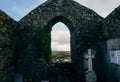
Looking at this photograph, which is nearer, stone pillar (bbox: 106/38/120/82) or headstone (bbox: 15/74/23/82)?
stone pillar (bbox: 106/38/120/82)

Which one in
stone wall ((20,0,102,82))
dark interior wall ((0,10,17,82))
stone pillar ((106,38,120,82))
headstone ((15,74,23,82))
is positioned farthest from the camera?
stone wall ((20,0,102,82))

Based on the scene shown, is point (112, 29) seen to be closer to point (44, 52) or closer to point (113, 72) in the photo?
point (113, 72)

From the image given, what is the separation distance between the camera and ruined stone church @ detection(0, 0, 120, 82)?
8930 millimetres

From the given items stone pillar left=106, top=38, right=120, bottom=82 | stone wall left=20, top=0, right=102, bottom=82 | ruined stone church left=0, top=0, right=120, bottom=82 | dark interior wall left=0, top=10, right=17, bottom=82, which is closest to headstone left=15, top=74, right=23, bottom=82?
ruined stone church left=0, top=0, right=120, bottom=82

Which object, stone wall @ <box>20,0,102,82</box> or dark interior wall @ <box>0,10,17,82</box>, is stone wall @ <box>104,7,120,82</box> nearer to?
stone wall @ <box>20,0,102,82</box>

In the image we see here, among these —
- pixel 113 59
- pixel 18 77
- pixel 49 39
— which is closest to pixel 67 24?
pixel 49 39

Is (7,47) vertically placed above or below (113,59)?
above

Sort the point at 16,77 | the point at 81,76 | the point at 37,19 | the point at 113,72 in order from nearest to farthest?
1. the point at 113,72
2. the point at 16,77
3. the point at 81,76
4. the point at 37,19

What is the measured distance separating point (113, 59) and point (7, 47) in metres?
5.36

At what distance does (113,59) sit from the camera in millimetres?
7516

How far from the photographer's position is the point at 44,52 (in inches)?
386

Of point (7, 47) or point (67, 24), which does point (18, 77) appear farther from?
point (67, 24)

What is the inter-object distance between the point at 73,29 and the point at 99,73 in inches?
118

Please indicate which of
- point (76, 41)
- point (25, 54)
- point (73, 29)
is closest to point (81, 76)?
point (76, 41)
